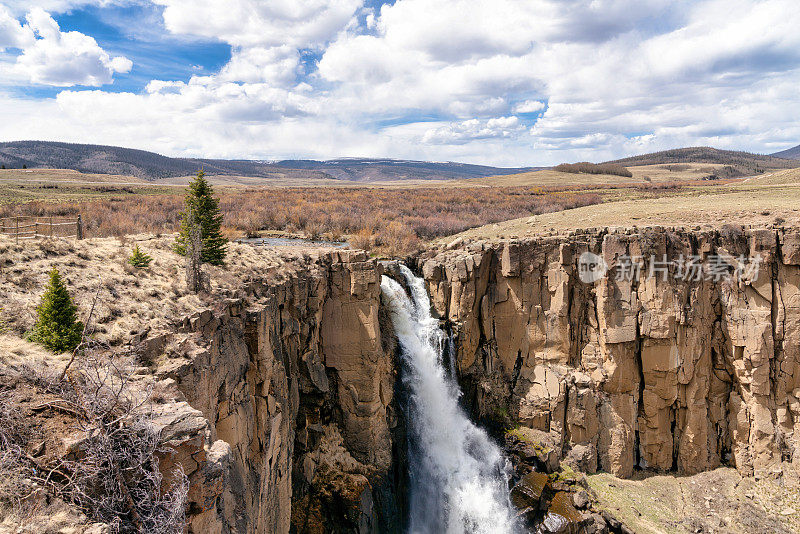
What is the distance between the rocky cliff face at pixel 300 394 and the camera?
41.9 ft

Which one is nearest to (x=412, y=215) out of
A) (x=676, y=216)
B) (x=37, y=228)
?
(x=676, y=216)

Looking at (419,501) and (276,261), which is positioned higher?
(276,261)

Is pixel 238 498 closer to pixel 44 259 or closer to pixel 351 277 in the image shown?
pixel 44 259

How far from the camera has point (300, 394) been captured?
70.2 ft

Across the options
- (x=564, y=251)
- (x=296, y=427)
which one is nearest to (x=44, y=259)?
(x=296, y=427)

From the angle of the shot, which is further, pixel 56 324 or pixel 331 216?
pixel 331 216

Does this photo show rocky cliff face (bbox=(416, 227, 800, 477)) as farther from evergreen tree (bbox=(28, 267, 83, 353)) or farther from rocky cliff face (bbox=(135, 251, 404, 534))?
evergreen tree (bbox=(28, 267, 83, 353))

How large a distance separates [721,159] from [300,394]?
578 feet

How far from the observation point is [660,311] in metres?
25.9

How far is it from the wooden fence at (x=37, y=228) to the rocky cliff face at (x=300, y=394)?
797cm

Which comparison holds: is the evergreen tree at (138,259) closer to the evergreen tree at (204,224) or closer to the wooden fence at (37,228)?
the evergreen tree at (204,224)

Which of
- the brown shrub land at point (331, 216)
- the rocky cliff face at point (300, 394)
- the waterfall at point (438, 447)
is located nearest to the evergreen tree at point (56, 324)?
the rocky cliff face at point (300, 394)

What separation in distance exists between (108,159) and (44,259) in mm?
162912

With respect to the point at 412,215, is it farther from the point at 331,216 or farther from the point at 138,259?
the point at 138,259
